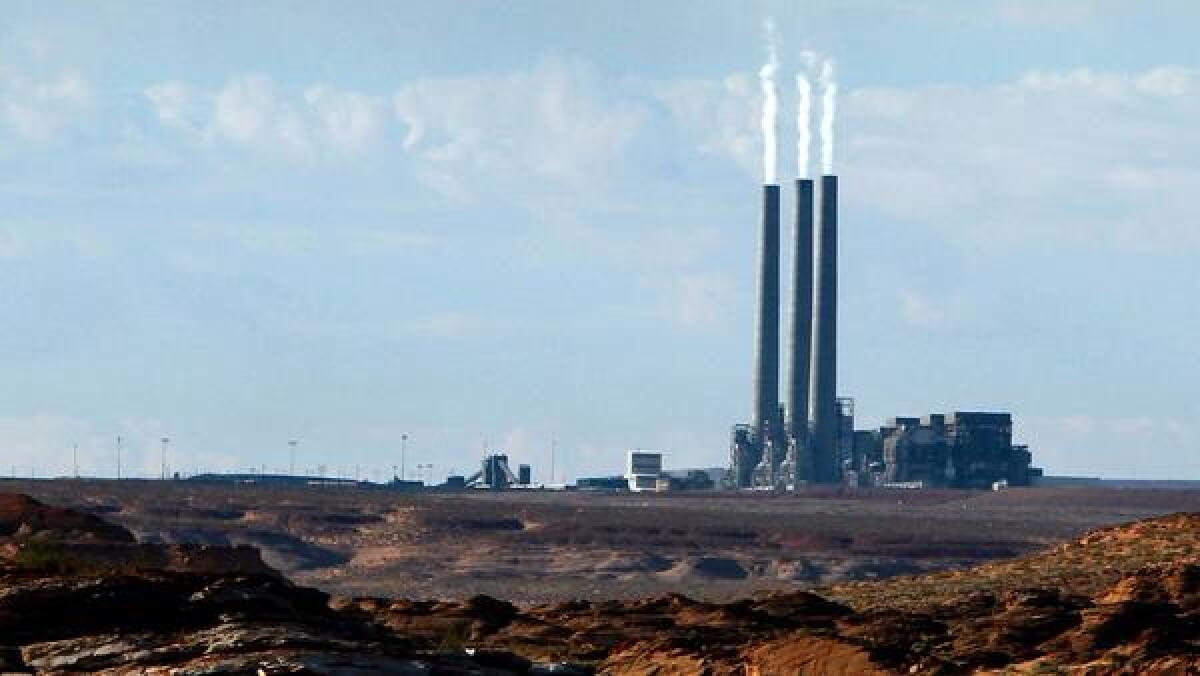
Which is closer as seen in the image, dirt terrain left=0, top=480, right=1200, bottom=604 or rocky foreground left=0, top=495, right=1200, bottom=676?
rocky foreground left=0, top=495, right=1200, bottom=676

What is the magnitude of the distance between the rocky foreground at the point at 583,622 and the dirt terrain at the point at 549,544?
138 ft

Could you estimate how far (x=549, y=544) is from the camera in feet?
530

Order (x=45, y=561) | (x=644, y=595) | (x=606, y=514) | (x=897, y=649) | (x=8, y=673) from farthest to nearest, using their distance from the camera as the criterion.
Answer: (x=606, y=514)
(x=644, y=595)
(x=897, y=649)
(x=45, y=561)
(x=8, y=673)

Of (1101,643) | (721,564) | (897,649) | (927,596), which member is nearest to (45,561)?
(897,649)

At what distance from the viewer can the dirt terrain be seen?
125 meters

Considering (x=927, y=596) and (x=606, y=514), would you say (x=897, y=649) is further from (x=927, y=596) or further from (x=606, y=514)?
(x=606, y=514)

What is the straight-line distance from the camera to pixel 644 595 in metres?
113

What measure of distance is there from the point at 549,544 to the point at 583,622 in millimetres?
109948

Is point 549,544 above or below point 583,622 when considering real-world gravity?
A: above

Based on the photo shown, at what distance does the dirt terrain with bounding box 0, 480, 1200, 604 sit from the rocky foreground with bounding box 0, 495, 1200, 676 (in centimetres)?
4221

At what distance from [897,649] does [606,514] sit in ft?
501

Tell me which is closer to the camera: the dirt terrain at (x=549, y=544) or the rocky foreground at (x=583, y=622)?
the rocky foreground at (x=583, y=622)

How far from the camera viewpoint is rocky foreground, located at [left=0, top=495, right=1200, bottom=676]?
24.7 metres

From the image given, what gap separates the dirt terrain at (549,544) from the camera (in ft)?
411
